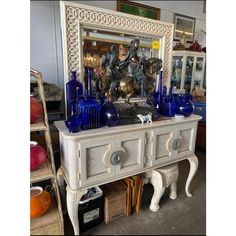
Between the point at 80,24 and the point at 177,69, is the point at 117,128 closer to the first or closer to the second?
the point at 80,24

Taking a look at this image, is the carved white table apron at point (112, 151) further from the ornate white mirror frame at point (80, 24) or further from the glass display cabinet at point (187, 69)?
the glass display cabinet at point (187, 69)

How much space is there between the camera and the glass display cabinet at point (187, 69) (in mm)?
2971

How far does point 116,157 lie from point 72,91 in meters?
0.47

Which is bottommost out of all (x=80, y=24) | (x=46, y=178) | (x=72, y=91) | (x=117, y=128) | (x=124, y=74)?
(x=46, y=178)

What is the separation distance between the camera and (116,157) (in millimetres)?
1062

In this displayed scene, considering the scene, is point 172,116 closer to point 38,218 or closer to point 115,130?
point 115,130

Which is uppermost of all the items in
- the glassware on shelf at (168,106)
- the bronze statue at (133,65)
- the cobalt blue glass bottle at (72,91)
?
the bronze statue at (133,65)

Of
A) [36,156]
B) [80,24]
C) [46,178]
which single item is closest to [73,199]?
[46,178]

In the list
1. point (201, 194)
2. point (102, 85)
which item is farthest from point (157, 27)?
point (201, 194)

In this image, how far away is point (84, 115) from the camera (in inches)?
39.5

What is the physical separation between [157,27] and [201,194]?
1505 millimetres

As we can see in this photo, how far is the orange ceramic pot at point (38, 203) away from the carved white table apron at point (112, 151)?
0.16 m

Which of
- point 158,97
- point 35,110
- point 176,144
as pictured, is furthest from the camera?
point 158,97

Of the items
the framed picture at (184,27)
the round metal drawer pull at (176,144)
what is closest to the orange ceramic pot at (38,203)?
the round metal drawer pull at (176,144)
